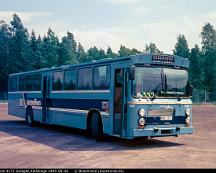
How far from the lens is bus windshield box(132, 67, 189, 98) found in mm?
14617

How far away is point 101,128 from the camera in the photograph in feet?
54.3

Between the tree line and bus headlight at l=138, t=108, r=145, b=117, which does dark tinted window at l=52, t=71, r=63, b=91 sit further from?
the tree line

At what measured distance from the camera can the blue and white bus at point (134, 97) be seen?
14.6 metres

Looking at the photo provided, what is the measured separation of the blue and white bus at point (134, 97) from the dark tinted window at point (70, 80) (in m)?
0.11

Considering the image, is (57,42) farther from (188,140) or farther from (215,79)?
(188,140)

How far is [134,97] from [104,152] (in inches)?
85.5

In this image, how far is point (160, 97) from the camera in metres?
14.9

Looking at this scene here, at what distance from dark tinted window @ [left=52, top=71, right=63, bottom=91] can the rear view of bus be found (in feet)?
22.0

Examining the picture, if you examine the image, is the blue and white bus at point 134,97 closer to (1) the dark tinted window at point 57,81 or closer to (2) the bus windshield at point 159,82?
(2) the bus windshield at point 159,82

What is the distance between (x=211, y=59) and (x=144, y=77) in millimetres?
72042

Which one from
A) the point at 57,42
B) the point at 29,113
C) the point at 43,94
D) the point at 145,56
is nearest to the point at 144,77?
the point at 145,56

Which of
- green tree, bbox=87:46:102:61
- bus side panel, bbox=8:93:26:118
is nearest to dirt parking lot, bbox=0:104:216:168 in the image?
bus side panel, bbox=8:93:26:118

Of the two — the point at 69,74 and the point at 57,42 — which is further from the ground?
the point at 57,42

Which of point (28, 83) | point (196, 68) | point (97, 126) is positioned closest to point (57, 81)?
point (28, 83)
